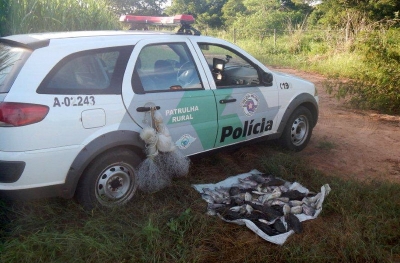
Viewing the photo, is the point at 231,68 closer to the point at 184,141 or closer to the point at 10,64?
the point at 184,141

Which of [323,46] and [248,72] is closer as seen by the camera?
[248,72]

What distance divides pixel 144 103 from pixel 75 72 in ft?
2.23

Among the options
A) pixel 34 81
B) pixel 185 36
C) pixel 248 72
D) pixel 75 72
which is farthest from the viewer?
pixel 248 72

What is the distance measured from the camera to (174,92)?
13.3 feet

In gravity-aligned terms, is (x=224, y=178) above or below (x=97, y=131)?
below

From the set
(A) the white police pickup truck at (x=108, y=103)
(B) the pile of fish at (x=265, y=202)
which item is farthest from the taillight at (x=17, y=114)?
(B) the pile of fish at (x=265, y=202)

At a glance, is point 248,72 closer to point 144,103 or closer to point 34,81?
point 144,103

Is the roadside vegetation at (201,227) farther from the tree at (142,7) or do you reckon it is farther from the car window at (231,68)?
the tree at (142,7)

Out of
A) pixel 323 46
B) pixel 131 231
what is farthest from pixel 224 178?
pixel 323 46

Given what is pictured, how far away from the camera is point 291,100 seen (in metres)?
5.35

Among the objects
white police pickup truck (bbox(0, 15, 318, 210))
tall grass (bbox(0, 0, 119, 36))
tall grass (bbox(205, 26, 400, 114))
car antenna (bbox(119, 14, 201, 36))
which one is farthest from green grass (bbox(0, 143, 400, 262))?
tall grass (bbox(205, 26, 400, 114))

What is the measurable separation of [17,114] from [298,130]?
3.83m

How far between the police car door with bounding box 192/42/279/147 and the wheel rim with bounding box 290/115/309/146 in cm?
49

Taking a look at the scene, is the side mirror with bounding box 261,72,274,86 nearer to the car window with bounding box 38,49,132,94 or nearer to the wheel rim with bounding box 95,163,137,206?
the car window with bounding box 38,49,132,94
